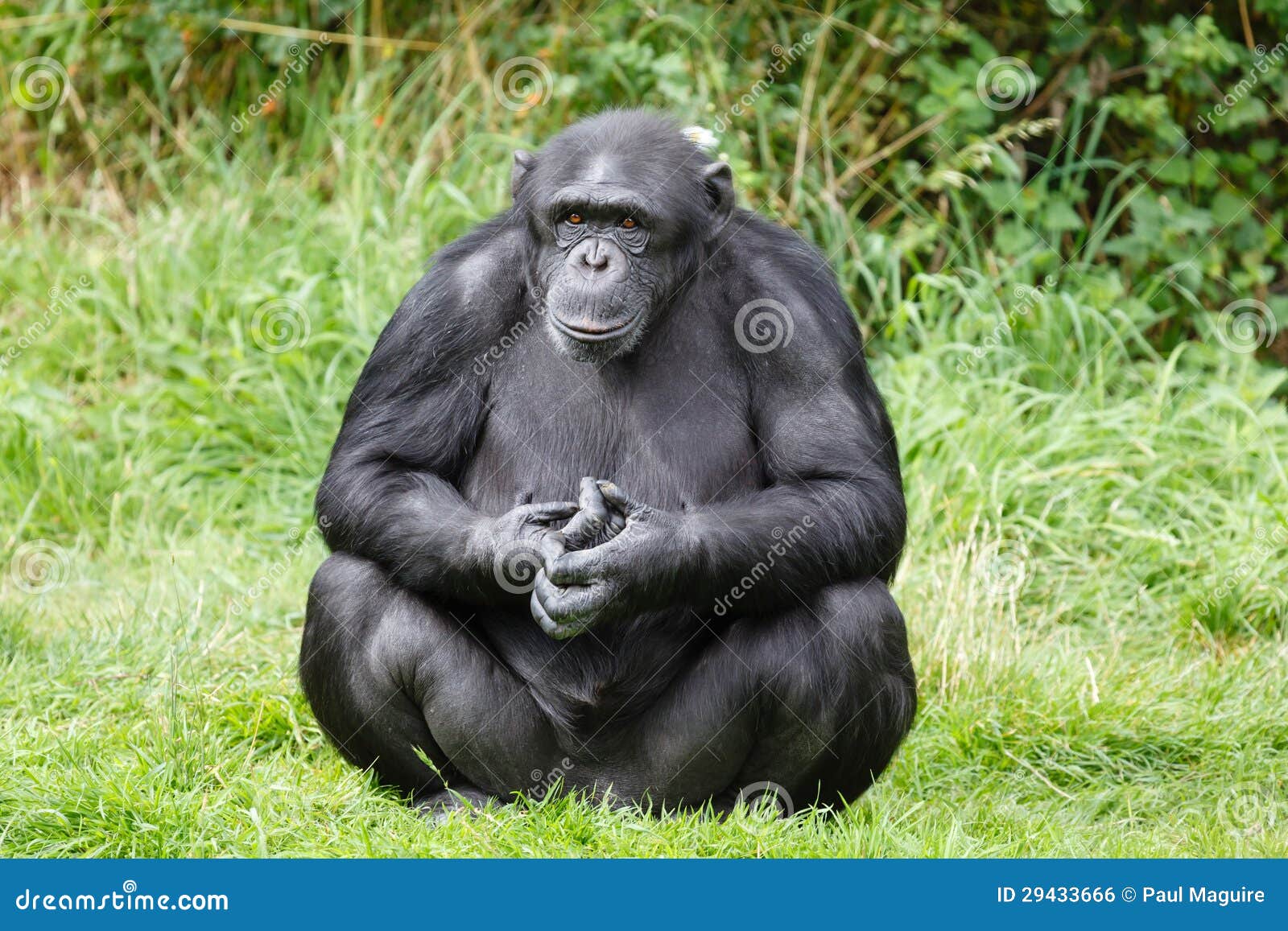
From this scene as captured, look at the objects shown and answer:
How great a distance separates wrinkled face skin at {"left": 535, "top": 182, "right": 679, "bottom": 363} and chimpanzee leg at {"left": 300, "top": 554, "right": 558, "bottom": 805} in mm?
955

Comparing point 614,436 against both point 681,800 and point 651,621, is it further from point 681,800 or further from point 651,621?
point 681,800

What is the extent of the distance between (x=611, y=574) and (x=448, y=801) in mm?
1005

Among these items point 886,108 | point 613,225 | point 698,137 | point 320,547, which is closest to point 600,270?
point 613,225

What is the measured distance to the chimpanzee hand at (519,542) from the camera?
465 cm

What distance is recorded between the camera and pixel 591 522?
463cm

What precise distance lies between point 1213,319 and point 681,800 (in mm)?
5445

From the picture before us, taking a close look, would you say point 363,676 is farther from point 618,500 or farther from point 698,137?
point 698,137

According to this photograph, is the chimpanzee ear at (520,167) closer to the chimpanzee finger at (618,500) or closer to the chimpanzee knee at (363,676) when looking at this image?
the chimpanzee finger at (618,500)

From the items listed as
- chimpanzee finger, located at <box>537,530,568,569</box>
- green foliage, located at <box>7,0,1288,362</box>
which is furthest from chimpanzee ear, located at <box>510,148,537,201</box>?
green foliage, located at <box>7,0,1288,362</box>

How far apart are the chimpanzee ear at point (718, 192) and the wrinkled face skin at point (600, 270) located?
278mm

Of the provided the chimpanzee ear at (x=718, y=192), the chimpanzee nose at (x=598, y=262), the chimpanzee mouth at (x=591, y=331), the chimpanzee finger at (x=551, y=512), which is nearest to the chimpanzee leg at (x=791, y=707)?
the chimpanzee finger at (x=551, y=512)

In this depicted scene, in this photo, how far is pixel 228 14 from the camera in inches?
394

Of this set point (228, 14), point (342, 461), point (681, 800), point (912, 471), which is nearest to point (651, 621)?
point (681, 800)

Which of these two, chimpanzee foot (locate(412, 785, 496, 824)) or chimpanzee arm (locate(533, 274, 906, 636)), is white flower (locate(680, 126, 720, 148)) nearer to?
chimpanzee arm (locate(533, 274, 906, 636))
